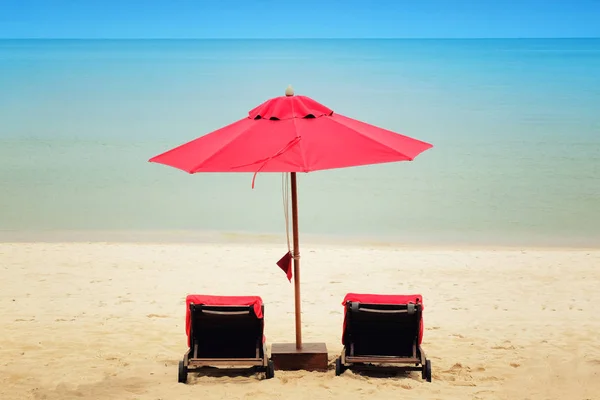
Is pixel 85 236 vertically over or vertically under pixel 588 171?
under

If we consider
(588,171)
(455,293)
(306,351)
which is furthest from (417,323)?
(588,171)

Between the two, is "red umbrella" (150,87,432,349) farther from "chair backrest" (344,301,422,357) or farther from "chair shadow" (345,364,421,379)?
"chair shadow" (345,364,421,379)

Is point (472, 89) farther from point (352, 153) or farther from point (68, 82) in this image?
point (352, 153)

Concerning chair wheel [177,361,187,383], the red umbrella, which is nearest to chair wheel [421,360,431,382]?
the red umbrella

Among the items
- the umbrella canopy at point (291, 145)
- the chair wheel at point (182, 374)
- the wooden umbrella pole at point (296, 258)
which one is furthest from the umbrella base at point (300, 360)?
A: the umbrella canopy at point (291, 145)

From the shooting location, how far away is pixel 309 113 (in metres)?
6.31

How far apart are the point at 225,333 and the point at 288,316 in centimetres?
259

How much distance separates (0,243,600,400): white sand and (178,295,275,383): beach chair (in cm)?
18

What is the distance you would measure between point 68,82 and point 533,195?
38327mm

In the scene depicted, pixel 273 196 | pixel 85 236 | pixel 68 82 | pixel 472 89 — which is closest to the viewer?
pixel 85 236

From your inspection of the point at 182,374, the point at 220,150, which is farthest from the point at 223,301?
the point at 220,150

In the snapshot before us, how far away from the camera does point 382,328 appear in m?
6.35

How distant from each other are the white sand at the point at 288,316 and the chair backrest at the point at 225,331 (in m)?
0.25

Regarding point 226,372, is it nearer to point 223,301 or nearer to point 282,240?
point 223,301
